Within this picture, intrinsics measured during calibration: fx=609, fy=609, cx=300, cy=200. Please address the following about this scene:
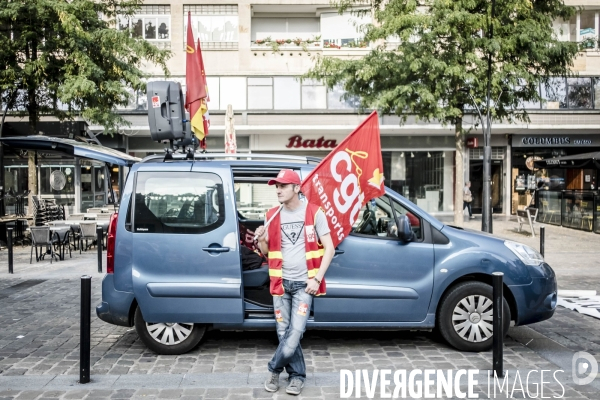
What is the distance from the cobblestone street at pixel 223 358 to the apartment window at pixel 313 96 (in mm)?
19614

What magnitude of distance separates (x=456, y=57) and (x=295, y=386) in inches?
541

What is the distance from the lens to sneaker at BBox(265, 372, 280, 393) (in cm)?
488

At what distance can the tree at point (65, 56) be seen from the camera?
51.7 ft

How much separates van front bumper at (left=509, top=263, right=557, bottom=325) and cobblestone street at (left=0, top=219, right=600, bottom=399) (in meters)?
0.37

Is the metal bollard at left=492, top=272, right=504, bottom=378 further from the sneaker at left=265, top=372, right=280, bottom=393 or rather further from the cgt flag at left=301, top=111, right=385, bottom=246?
the sneaker at left=265, top=372, right=280, bottom=393

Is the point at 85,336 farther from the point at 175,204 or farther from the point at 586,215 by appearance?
the point at 586,215

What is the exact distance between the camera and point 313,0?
2692cm

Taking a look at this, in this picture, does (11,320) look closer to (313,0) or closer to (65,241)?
(65,241)

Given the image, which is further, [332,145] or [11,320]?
[332,145]

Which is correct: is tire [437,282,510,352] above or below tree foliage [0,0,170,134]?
below

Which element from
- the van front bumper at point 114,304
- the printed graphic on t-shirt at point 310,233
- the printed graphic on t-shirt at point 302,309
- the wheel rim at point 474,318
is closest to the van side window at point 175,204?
the van front bumper at point 114,304

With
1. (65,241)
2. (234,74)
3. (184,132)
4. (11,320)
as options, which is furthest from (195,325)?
(234,74)

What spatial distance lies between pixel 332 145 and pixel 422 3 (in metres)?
10.5

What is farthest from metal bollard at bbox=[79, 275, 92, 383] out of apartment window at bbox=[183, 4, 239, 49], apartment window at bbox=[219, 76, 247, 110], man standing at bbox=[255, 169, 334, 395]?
apartment window at bbox=[183, 4, 239, 49]
